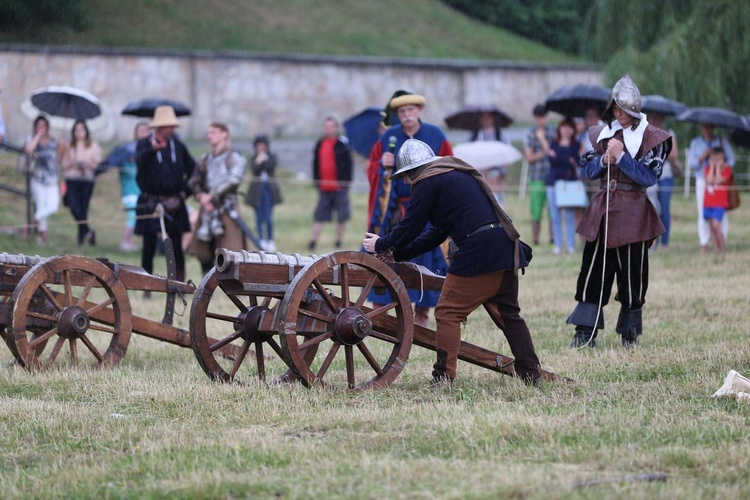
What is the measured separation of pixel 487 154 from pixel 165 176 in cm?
523

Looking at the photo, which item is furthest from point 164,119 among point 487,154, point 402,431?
point 402,431

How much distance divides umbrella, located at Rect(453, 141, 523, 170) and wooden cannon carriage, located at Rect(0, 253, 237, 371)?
314 inches

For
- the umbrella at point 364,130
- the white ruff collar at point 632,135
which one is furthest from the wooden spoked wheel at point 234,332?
the umbrella at point 364,130

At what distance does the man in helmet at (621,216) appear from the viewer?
8.72 m

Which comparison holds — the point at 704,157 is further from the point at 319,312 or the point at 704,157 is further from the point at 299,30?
the point at 299,30

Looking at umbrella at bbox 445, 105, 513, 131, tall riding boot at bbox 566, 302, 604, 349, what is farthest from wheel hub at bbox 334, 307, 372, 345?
umbrella at bbox 445, 105, 513, 131

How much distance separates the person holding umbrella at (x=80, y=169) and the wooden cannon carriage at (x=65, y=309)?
931 cm

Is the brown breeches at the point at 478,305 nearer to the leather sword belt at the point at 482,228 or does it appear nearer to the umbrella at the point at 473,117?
the leather sword belt at the point at 482,228

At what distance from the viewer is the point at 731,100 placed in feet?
68.9

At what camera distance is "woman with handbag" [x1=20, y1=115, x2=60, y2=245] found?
56.4ft

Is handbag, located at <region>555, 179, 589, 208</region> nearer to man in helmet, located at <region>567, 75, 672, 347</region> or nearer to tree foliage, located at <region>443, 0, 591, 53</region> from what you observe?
man in helmet, located at <region>567, 75, 672, 347</region>

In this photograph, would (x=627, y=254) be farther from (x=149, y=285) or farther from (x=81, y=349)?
(x=81, y=349)

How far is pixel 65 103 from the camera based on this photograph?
17344 mm

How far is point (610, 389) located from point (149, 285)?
3.49 m
